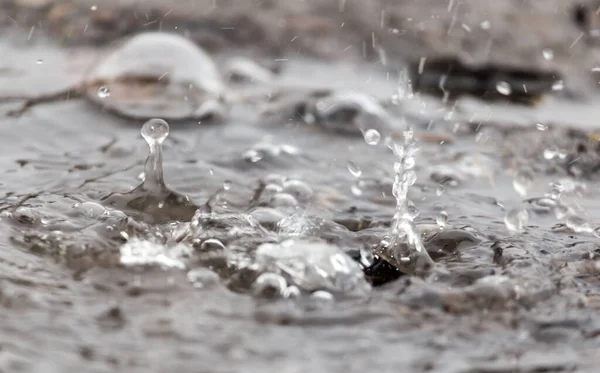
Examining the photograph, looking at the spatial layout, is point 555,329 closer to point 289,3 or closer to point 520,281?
point 520,281

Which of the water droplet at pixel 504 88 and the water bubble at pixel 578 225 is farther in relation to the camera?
the water droplet at pixel 504 88

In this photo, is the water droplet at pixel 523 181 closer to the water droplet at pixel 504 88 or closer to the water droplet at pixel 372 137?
the water droplet at pixel 372 137

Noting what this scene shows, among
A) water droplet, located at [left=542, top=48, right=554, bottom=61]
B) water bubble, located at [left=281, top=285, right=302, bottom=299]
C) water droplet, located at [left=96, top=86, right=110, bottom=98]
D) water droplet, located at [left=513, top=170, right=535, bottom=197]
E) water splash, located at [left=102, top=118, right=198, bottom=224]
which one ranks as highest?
water droplet, located at [left=542, top=48, right=554, bottom=61]

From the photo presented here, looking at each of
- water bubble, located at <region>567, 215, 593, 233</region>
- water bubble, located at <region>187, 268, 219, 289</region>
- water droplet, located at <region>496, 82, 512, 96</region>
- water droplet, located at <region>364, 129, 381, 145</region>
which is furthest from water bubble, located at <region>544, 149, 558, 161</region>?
water bubble, located at <region>187, 268, 219, 289</region>

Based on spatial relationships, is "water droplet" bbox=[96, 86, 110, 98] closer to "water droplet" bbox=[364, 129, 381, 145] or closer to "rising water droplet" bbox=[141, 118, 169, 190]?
"rising water droplet" bbox=[141, 118, 169, 190]

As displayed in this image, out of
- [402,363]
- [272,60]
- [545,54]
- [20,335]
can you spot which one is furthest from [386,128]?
[20,335]

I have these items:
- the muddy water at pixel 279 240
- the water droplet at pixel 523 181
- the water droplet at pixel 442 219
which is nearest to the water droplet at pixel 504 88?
the muddy water at pixel 279 240
